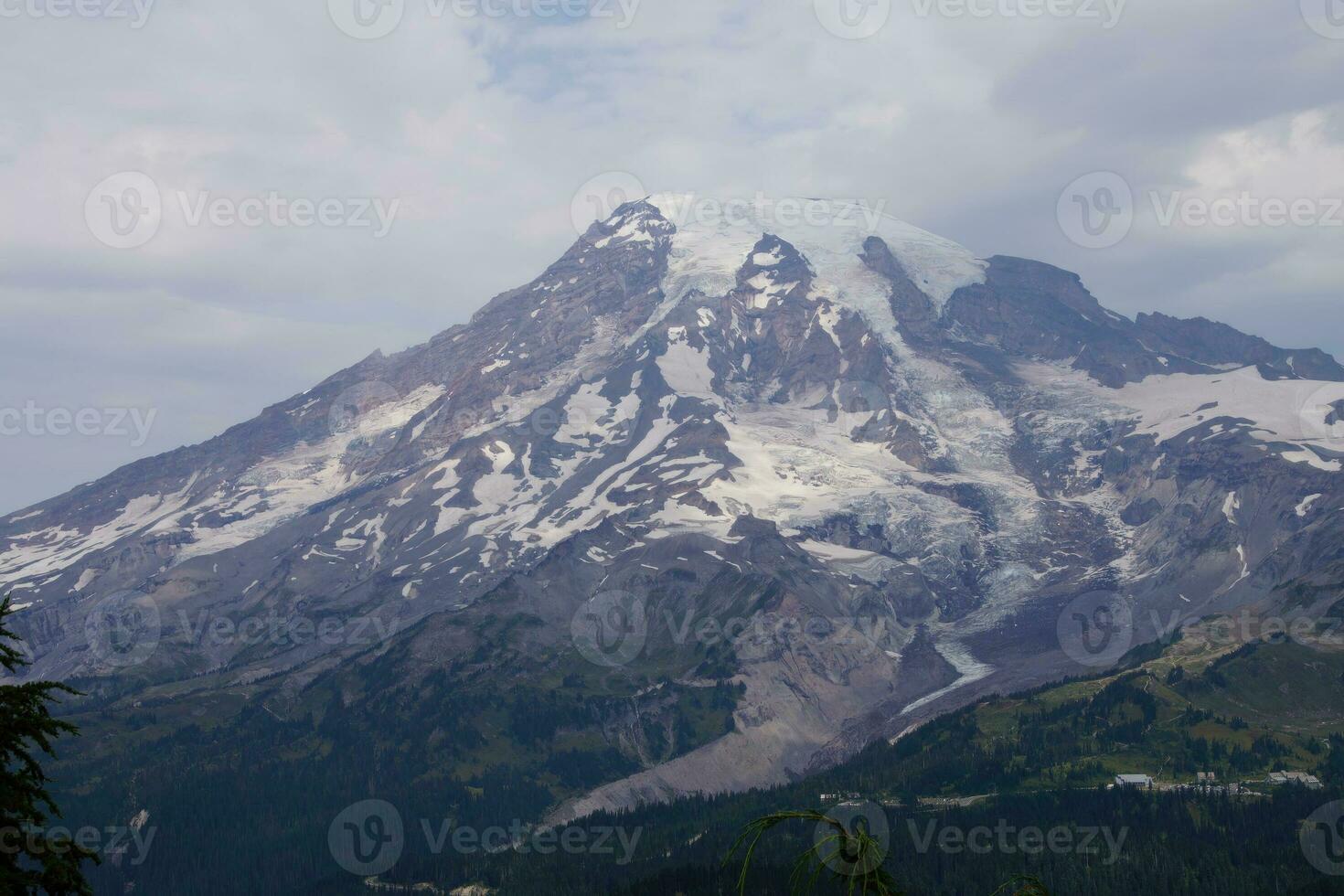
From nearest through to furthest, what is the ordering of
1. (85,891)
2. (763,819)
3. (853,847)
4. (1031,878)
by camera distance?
(763,819)
(853,847)
(1031,878)
(85,891)

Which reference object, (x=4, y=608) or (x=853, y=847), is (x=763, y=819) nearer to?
(x=853, y=847)

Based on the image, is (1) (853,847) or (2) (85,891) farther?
(2) (85,891)

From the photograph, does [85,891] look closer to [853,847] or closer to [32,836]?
[32,836]

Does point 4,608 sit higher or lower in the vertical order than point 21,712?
higher

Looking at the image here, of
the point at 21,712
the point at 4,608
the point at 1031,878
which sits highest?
the point at 4,608

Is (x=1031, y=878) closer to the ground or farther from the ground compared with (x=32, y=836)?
closer to the ground

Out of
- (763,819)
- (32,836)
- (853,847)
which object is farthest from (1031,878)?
(32,836)

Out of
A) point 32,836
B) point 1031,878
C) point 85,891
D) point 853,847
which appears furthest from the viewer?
point 85,891

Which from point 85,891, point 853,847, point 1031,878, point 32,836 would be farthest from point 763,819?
point 85,891

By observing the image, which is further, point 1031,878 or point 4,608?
point 4,608


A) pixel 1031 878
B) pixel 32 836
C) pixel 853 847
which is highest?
pixel 32 836
